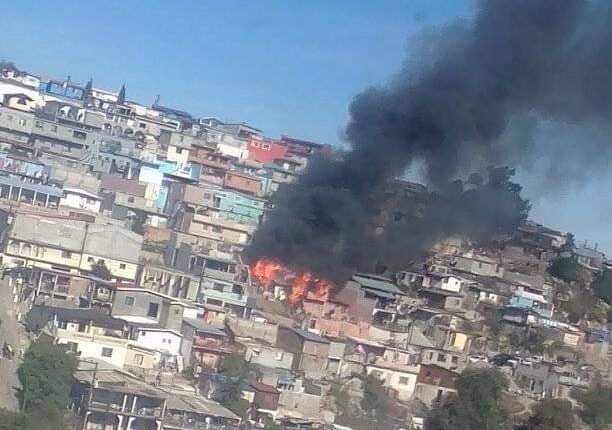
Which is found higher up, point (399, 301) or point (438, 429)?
point (399, 301)

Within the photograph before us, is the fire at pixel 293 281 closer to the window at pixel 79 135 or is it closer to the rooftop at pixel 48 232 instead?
the rooftop at pixel 48 232

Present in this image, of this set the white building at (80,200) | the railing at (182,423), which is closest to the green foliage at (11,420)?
the railing at (182,423)

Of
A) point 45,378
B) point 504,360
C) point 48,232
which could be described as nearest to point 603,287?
point 504,360

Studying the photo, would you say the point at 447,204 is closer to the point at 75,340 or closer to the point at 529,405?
the point at 529,405

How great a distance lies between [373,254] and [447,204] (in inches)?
89.8

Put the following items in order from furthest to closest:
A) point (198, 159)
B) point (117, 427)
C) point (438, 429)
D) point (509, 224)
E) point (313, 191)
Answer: point (198, 159) → point (509, 224) → point (313, 191) → point (438, 429) → point (117, 427)

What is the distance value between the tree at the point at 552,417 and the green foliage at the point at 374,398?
1238 millimetres

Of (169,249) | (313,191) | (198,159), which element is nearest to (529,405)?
(313,191)

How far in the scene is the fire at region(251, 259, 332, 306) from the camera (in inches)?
422

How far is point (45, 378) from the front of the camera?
22.3ft

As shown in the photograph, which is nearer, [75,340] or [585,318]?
[75,340]

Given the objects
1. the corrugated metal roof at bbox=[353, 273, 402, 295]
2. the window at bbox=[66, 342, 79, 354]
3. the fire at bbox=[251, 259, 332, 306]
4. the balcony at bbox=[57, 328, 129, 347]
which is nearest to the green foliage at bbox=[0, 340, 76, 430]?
the window at bbox=[66, 342, 79, 354]

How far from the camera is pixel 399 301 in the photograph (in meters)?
12.1

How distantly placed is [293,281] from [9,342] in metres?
3.91
